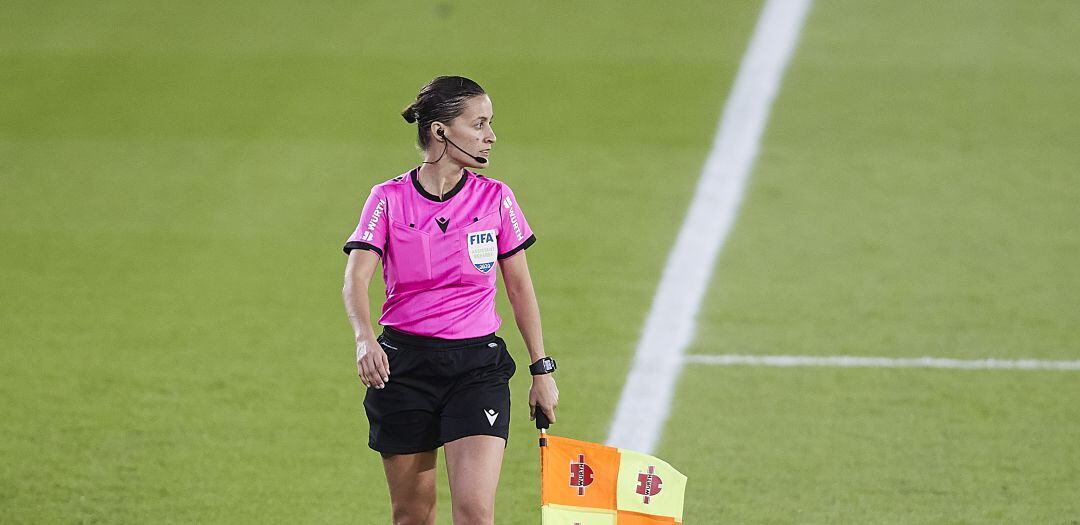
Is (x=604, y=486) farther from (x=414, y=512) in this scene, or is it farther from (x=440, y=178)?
(x=440, y=178)

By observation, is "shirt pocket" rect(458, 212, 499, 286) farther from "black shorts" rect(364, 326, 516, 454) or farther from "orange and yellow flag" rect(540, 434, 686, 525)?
"orange and yellow flag" rect(540, 434, 686, 525)

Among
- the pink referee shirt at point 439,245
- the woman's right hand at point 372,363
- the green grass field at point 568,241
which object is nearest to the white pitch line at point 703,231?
the green grass field at point 568,241

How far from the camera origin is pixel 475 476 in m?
4.21

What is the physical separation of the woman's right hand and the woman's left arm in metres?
0.49

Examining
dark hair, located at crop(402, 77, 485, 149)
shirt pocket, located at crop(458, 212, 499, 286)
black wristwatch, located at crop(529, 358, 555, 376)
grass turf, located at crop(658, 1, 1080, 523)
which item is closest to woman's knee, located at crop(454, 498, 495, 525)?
black wristwatch, located at crop(529, 358, 555, 376)

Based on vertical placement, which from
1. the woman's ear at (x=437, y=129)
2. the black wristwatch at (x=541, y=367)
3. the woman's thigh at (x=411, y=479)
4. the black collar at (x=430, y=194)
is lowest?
the woman's thigh at (x=411, y=479)

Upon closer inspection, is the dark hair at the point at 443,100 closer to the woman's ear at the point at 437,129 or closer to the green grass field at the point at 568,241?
the woman's ear at the point at 437,129

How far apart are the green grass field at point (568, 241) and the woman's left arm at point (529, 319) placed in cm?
122

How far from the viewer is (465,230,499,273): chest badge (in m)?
4.29

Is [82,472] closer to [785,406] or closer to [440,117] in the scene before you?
[440,117]

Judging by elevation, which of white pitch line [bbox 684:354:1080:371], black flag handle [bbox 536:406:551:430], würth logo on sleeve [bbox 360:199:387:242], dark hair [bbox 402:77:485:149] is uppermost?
dark hair [bbox 402:77:485:149]

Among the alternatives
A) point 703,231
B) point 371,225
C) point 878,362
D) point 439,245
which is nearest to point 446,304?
point 439,245

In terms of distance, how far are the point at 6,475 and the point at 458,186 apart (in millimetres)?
2684

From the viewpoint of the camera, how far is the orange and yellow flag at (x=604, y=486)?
169 inches
